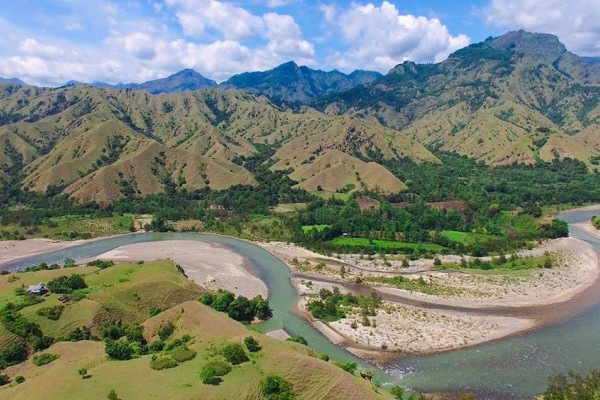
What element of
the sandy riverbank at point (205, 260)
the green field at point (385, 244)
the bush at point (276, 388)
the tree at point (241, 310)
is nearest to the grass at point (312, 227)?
the green field at point (385, 244)

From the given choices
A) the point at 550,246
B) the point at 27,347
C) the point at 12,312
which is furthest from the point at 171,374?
the point at 550,246

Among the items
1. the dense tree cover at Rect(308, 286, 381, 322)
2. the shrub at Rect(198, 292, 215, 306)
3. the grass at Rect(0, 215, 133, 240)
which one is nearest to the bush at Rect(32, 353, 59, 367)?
the shrub at Rect(198, 292, 215, 306)

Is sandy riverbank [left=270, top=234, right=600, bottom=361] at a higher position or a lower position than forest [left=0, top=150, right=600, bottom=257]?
lower

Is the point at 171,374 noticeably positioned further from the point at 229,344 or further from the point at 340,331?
the point at 340,331

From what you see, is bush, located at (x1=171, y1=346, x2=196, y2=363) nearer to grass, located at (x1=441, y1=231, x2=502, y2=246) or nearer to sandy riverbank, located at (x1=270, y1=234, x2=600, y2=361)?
sandy riverbank, located at (x1=270, y1=234, x2=600, y2=361)

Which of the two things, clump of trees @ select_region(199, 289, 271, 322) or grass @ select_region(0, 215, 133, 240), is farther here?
grass @ select_region(0, 215, 133, 240)

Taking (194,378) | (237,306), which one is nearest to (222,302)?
(237,306)
